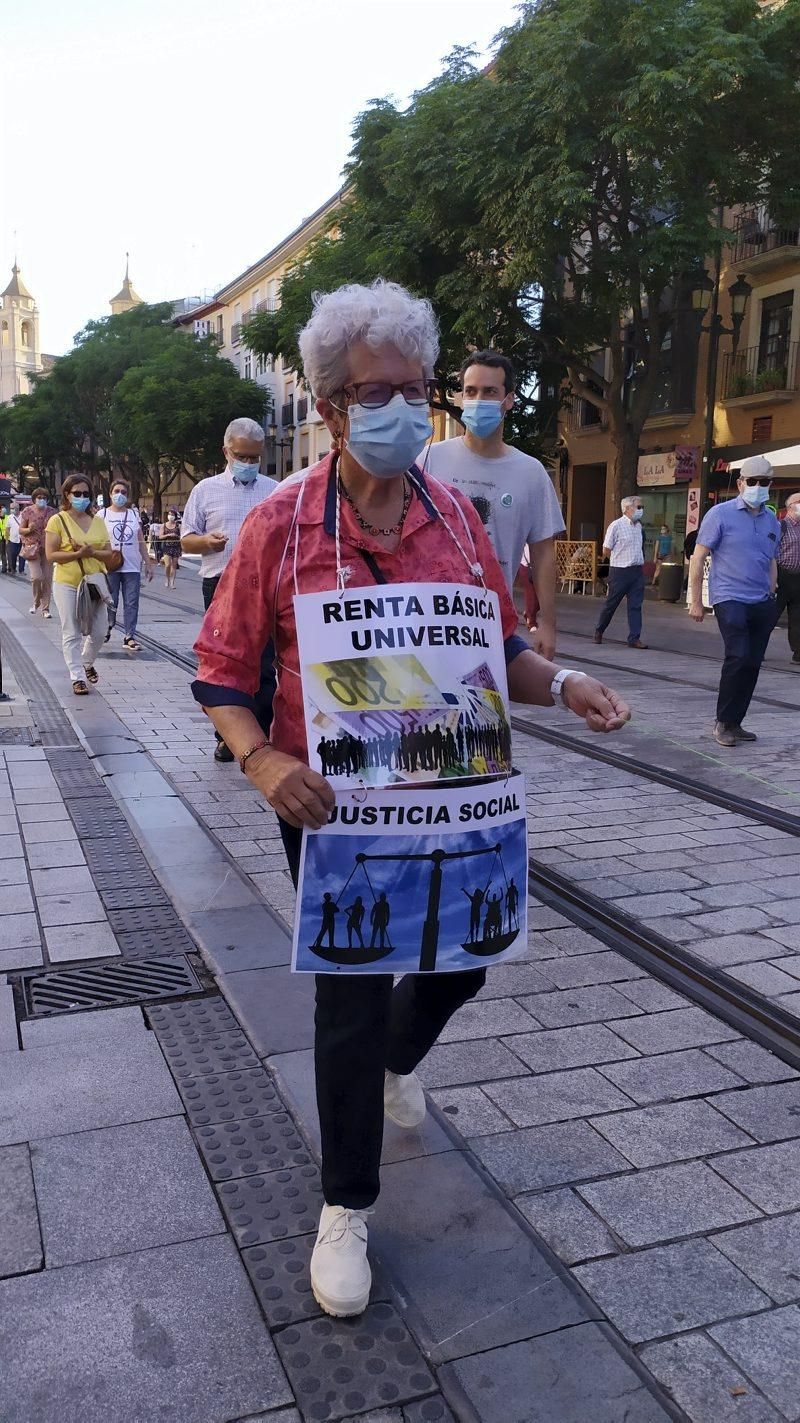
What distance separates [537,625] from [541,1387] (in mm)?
3601

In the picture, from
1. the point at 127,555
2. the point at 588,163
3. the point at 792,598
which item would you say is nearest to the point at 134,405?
the point at 588,163

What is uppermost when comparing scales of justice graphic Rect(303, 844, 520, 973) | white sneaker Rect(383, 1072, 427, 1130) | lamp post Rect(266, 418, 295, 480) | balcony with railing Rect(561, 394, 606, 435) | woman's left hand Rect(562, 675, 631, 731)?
lamp post Rect(266, 418, 295, 480)

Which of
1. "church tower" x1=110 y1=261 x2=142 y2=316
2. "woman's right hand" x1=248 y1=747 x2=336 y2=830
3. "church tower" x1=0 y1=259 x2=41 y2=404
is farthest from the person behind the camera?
"church tower" x1=0 y1=259 x2=41 y2=404

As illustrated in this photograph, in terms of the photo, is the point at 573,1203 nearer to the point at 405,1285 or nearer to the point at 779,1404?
the point at 405,1285

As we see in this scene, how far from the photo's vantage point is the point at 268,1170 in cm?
262

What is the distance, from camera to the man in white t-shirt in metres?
4.89

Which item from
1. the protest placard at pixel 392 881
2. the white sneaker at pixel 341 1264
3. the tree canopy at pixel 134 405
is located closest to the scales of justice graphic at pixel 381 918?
the protest placard at pixel 392 881

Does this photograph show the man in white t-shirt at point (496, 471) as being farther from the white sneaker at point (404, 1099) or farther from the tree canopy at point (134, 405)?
the tree canopy at point (134, 405)

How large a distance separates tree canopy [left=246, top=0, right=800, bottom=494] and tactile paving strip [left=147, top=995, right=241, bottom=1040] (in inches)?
619

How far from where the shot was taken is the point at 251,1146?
107 inches

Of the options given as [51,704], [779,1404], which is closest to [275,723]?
[779,1404]

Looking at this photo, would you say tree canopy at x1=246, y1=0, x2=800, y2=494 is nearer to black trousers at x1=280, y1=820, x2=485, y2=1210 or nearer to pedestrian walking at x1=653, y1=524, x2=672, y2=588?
pedestrian walking at x1=653, y1=524, x2=672, y2=588

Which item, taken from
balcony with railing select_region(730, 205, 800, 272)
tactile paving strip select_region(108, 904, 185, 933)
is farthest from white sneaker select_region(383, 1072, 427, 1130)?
balcony with railing select_region(730, 205, 800, 272)

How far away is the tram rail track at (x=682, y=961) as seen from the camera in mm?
3428
